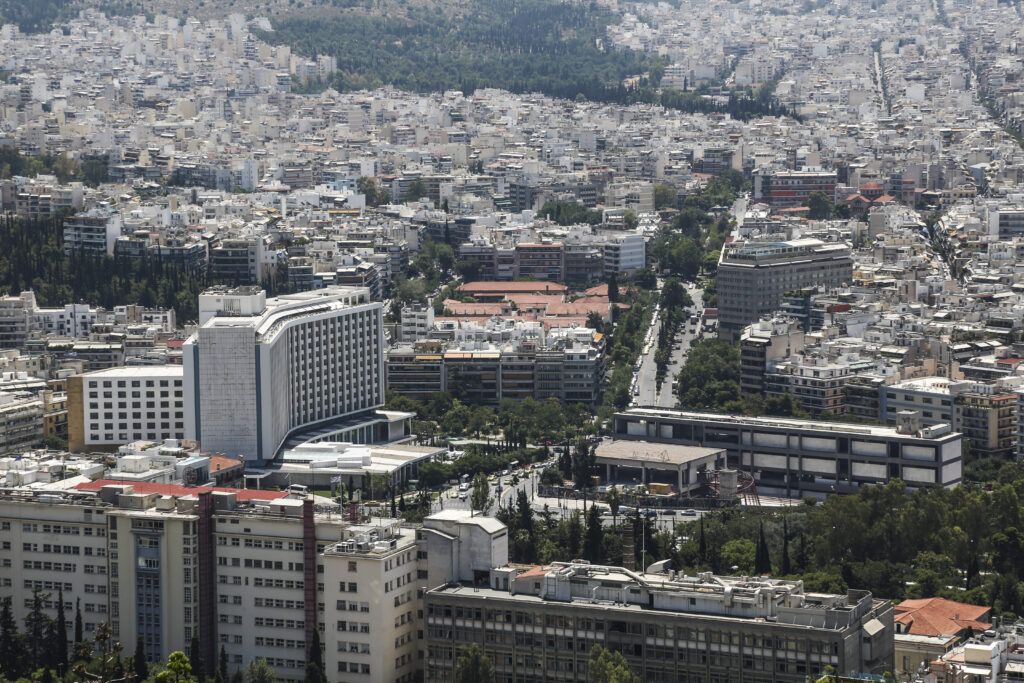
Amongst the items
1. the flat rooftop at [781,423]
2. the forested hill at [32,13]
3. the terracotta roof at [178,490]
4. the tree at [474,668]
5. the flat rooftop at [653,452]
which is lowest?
the tree at [474,668]

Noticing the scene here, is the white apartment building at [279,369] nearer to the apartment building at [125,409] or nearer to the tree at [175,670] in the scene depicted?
the apartment building at [125,409]

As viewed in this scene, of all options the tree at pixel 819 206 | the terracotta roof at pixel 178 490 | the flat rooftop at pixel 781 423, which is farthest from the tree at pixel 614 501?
the tree at pixel 819 206

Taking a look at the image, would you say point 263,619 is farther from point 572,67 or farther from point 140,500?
point 572,67

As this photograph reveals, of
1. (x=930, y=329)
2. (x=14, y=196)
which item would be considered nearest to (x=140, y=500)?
(x=930, y=329)

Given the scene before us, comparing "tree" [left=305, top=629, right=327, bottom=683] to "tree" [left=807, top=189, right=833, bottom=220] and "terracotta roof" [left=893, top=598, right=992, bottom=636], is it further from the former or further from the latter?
"tree" [left=807, top=189, right=833, bottom=220]

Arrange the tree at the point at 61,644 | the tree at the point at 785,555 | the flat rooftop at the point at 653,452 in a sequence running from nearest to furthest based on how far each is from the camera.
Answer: the tree at the point at 61,644 < the tree at the point at 785,555 < the flat rooftop at the point at 653,452

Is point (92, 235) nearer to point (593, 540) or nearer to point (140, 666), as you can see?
point (593, 540)

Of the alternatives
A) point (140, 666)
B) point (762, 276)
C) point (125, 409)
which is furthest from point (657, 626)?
point (762, 276)
